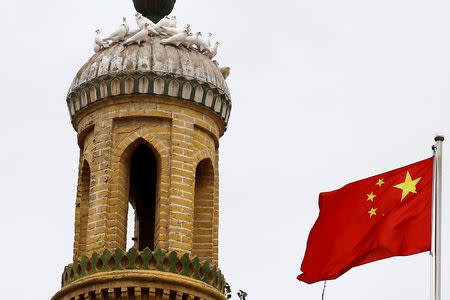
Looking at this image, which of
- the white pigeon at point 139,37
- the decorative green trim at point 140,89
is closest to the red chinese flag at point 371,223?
the decorative green trim at point 140,89

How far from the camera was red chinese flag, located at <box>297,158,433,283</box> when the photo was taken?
30.6 m

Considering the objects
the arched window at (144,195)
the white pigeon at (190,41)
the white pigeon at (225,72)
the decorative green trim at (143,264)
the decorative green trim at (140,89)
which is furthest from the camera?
the arched window at (144,195)

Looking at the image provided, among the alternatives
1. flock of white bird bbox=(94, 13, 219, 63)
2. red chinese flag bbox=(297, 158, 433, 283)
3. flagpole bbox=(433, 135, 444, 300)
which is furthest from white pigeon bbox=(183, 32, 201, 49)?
flagpole bbox=(433, 135, 444, 300)

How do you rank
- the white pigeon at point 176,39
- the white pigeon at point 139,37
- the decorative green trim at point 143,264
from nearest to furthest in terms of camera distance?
1. the decorative green trim at point 143,264
2. the white pigeon at point 139,37
3. the white pigeon at point 176,39

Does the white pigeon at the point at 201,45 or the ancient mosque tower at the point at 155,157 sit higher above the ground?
the white pigeon at the point at 201,45

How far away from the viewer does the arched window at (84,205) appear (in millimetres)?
35219

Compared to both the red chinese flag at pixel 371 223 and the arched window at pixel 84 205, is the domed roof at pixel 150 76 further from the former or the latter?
the red chinese flag at pixel 371 223

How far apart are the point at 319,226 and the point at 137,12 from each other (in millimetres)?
7574

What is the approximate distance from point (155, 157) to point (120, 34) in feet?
9.48

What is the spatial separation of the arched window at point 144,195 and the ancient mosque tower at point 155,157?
0.69 m

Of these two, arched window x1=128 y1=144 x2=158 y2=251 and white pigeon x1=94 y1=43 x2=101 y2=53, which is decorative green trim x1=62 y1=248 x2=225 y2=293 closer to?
arched window x1=128 y1=144 x2=158 y2=251

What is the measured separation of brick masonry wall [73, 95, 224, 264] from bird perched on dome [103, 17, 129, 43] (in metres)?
1.53

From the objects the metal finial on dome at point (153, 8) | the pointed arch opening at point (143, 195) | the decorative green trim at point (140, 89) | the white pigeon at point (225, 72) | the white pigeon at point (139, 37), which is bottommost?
the pointed arch opening at point (143, 195)

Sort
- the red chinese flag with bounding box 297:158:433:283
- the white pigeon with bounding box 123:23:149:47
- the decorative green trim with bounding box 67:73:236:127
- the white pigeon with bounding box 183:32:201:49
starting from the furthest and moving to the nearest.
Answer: the white pigeon with bounding box 183:32:201:49
the white pigeon with bounding box 123:23:149:47
the decorative green trim with bounding box 67:73:236:127
the red chinese flag with bounding box 297:158:433:283
